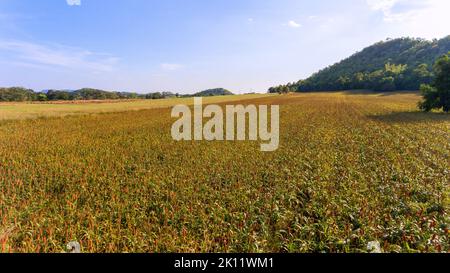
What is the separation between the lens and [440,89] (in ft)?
95.0

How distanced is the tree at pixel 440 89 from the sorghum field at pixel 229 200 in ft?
76.1

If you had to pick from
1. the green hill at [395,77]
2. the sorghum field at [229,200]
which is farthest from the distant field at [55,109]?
the green hill at [395,77]

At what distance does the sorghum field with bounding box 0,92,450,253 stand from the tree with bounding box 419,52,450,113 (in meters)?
23.2

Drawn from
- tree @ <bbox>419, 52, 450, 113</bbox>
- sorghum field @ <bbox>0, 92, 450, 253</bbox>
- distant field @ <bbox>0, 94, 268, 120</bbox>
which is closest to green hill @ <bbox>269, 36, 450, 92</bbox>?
tree @ <bbox>419, 52, 450, 113</bbox>

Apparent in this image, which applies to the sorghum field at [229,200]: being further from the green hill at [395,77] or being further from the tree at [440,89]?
the green hill at [395,77]

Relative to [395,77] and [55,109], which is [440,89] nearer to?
[55,109]

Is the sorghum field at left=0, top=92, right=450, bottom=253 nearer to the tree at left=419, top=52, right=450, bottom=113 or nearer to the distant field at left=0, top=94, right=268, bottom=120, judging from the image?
the tree at left=419, top=52, right=450, bottom=113

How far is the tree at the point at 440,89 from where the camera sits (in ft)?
93.3

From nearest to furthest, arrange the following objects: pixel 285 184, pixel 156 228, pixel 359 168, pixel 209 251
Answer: pixel 209 251 < pixel 156 228 < pixel 285 184 < pixel 359 168

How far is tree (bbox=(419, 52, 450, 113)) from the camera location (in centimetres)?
2844

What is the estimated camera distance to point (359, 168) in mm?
9078
